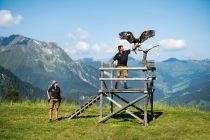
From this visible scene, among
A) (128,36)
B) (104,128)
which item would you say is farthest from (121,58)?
(104,128)

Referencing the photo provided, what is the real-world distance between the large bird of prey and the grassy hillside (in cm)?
623

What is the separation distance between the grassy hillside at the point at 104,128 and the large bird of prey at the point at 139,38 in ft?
20.4

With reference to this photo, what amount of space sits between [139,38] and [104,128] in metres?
7.88

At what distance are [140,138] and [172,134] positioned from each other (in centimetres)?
251

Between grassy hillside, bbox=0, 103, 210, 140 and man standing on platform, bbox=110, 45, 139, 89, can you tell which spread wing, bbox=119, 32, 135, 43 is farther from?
grassy hillside, bbox=0, 103, 210, 140

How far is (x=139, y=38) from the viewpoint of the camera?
91.1 feet

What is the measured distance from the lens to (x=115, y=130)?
23.0 meters

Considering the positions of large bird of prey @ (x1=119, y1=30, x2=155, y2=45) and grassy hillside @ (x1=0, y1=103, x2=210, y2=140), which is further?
large bird of prey @ (x1=119, y1=30, x2=155, y2=45)

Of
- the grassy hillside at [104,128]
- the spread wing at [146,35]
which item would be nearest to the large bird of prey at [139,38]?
the spread wing at [146,35]

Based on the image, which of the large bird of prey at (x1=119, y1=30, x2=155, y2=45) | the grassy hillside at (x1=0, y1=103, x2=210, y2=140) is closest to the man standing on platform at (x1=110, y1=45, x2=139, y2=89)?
the large bird of prey at (x1=119, y1=30, x2=155, y2=45)

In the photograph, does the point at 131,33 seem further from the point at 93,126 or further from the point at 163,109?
the point at 163,109

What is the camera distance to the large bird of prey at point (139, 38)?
27625 millimetres

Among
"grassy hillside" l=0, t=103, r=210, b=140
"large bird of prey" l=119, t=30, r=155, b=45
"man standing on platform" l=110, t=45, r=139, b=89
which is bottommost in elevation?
"grassy hillside" l=0, t=103, r=210, b=140

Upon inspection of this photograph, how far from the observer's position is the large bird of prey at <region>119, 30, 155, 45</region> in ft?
90.6
